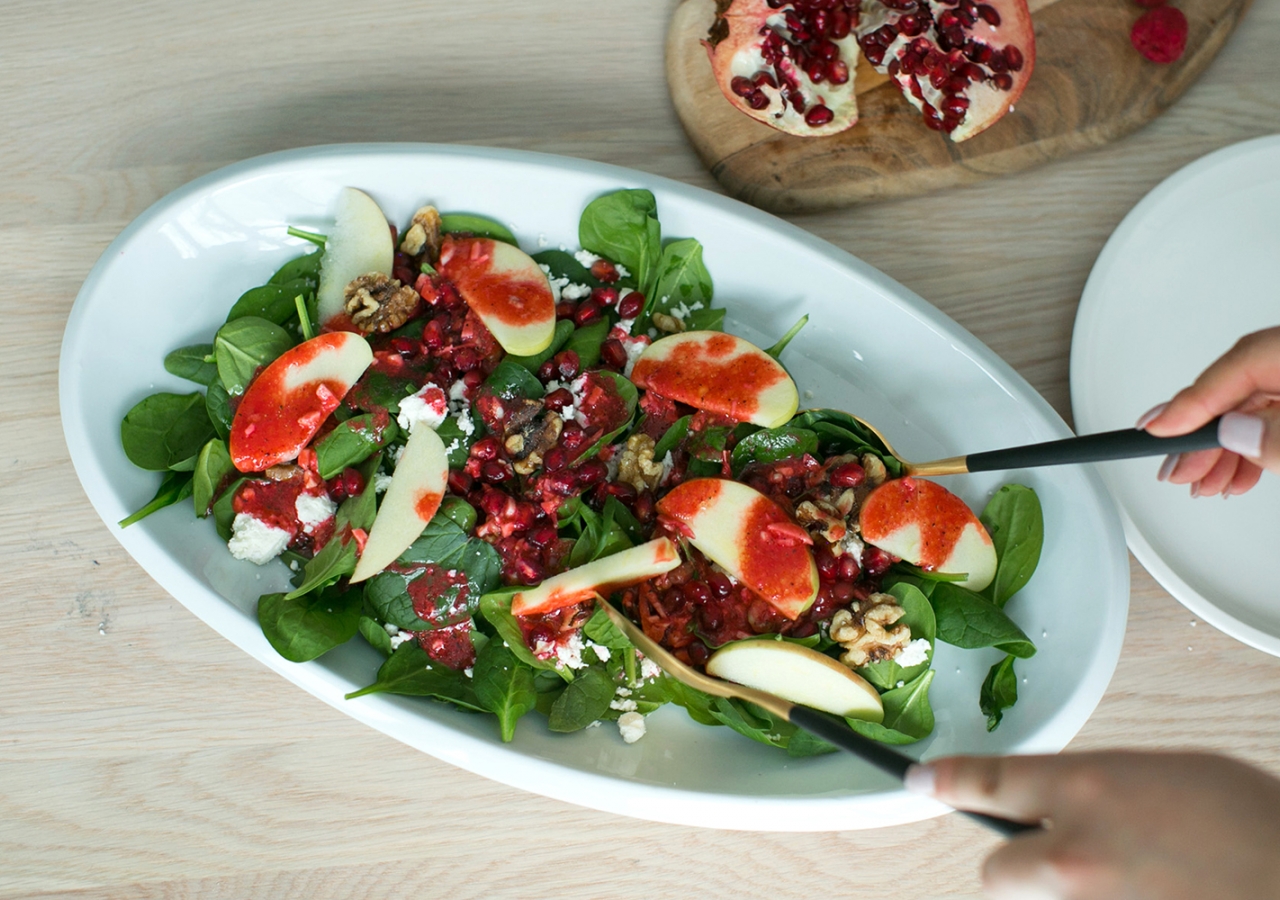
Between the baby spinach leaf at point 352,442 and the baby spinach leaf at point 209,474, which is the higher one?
the baby spinach leaf at point 352,442

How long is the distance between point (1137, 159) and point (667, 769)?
1.29m

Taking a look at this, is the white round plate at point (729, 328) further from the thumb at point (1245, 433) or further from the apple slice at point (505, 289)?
the thumb at point (1245, 433)

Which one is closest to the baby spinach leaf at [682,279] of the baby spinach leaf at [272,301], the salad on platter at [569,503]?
the salad on platter at [569,503]

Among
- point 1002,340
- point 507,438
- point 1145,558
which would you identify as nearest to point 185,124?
point 507,438

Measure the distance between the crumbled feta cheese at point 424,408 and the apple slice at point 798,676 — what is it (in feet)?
1.80

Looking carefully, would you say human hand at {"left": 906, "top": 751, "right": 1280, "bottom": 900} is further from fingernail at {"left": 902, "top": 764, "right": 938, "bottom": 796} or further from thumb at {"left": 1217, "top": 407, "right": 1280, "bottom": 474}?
thumb at {"left": 1217, "top": 407, "right": 1280, "bottom": 474}

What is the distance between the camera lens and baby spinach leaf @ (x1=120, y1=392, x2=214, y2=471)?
130 centimetres

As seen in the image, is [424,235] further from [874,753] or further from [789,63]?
[874,753]

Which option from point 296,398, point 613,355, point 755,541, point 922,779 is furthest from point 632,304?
point 922,779

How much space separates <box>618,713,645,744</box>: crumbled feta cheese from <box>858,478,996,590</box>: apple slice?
44cm

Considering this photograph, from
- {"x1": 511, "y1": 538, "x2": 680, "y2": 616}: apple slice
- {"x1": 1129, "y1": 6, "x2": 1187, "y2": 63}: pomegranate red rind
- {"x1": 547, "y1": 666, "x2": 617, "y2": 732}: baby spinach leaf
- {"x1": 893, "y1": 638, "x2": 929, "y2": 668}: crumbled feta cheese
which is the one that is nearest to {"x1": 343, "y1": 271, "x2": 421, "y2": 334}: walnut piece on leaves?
{"x1": 511, "y1": 538, "x2": 680, "y2": 616}: apple slice

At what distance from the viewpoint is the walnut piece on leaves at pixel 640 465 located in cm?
129

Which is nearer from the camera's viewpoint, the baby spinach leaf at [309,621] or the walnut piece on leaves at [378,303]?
the baby spinach leaf at [309,621]

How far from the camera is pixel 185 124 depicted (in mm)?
1508
